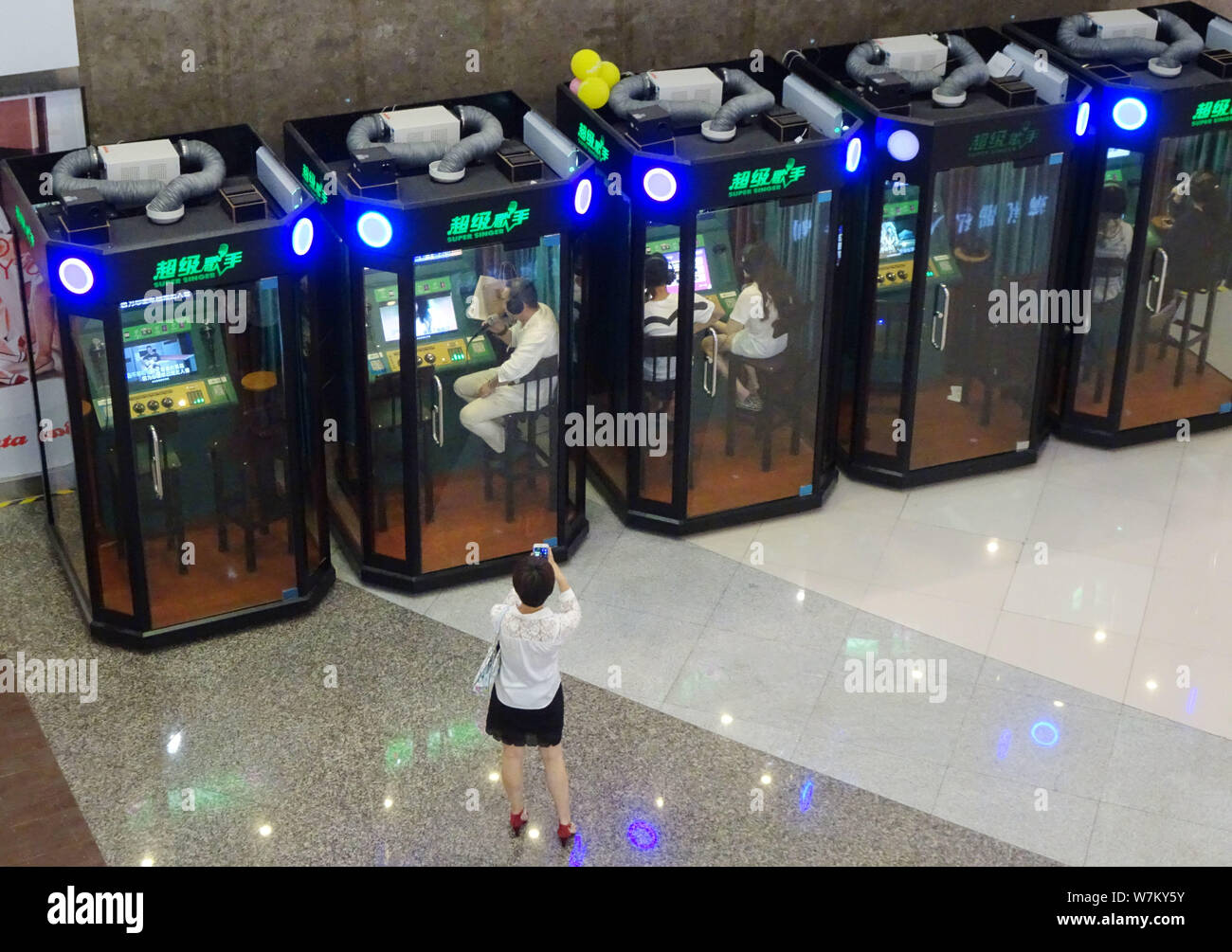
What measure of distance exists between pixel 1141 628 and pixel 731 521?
87.7 inches

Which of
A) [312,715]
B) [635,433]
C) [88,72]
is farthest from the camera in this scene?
[635,433]

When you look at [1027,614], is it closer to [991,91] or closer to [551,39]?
[991,91]

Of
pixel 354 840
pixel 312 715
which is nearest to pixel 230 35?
pixel 312 715

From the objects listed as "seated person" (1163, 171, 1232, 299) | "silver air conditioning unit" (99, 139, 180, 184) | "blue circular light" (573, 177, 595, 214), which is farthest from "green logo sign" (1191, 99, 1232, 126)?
"silver air conditioning unit" (99, 139, 180, 184)

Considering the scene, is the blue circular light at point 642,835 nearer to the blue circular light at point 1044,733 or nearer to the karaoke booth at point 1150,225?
the blue circular light at point 1044,733

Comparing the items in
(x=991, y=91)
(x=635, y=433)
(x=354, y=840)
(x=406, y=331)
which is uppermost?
(x=991, y=91)

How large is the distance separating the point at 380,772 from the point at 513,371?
2139mm

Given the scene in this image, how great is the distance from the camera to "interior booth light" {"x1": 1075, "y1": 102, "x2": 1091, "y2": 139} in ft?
29.9

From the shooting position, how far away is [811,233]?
8.84 metres

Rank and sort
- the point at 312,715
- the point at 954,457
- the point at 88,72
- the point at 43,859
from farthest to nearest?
the point at 954,457
the point at 88,72
the point at 312,715
the point at 43,859

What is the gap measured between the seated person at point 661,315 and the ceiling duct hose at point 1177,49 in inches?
111

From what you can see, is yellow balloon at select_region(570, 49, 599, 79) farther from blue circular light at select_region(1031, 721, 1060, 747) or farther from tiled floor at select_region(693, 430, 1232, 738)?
blue circular light at select_region(1031, 721, 1060, 747)

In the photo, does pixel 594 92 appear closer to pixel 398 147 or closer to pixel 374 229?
pixel 398 147

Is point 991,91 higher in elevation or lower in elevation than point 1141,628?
higher
